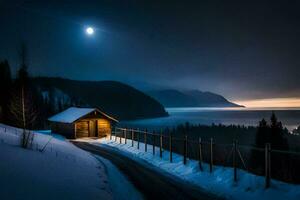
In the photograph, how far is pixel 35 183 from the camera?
10.3m

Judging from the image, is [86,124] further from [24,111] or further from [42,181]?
[42,181]

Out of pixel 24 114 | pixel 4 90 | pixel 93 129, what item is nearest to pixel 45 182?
→ pixel 24 114

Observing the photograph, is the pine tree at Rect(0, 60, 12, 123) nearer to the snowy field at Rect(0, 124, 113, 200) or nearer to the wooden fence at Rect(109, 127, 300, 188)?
the wooden fence at Rect(109, 127, 300, 188)

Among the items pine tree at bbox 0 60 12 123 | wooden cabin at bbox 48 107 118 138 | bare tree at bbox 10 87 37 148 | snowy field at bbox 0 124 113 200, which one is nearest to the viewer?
snowy field at bbox 0 124 113 200

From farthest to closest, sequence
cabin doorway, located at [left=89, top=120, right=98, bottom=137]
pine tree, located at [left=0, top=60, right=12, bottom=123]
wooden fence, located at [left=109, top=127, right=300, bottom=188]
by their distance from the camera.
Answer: pine tree, located at [left=0, top=60, right=12, bottom=123] < cabin doorway, located at [left=89, top=120, right=98, bottom=137] < wooden fence, located at [left=109, top=127, right=300, bottom=188]

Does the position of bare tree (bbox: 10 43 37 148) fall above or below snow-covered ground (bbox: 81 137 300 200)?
above

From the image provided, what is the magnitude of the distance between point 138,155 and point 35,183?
16779 mm

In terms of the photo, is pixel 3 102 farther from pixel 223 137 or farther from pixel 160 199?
pixel 223 137

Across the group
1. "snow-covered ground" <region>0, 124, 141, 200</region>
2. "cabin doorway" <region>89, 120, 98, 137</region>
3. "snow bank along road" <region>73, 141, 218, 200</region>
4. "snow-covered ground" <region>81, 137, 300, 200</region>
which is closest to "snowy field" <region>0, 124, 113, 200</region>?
"snow-covered ground" <region>0, 124, 141, 200</region>

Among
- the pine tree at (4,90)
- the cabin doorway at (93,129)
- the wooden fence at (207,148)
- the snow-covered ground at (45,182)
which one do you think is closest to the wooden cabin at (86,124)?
the cabin doorway at (93,129)

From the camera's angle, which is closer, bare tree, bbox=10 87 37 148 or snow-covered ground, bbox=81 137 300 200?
snow-covered ground, bbox=81 137 300 200

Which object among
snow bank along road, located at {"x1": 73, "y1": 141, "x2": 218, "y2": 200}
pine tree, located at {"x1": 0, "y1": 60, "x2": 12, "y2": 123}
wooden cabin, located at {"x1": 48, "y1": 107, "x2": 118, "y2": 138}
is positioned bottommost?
snow bank along road, located at {"x1": 73, "y1": 141, "x2": 218, "y2": 200}

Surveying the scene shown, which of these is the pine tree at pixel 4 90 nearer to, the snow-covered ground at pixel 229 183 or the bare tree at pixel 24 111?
the bare tree at pixel 24 111

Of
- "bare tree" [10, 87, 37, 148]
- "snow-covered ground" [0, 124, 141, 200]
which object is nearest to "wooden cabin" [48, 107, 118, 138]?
"bare tree" [10, 87, 37, 148]
